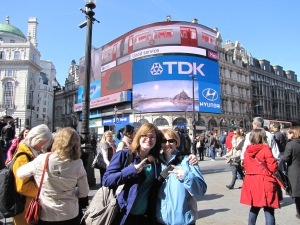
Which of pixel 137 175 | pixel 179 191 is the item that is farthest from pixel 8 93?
pixel 179 191

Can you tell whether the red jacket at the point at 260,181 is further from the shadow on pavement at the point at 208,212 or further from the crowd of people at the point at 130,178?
the crowd of people at the point at 130,178

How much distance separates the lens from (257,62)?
6681cm

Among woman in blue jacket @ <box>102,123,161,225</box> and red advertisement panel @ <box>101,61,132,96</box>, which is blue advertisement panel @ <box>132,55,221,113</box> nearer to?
red advertisement panel @ <box>101,61,132,96</box>

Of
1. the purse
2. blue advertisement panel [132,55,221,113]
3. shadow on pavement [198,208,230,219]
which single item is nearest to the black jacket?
shadow on pavement [198,208,230,219]

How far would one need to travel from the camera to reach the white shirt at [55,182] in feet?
9.09

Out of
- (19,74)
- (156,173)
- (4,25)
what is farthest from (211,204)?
(4,25)

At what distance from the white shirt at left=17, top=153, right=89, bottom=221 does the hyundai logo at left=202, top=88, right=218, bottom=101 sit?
4232 centimetres

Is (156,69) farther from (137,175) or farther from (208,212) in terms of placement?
(137,175)

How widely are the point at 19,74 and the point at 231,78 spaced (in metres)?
54.5

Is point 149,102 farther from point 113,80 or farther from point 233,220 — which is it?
point 233,220

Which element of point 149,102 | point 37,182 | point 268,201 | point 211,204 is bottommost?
point 211,204

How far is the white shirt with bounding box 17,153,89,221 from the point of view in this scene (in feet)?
9.09

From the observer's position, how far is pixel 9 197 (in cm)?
277

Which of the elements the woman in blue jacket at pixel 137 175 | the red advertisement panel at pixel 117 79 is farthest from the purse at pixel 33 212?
the red advertisement panel at pixel 117 79
